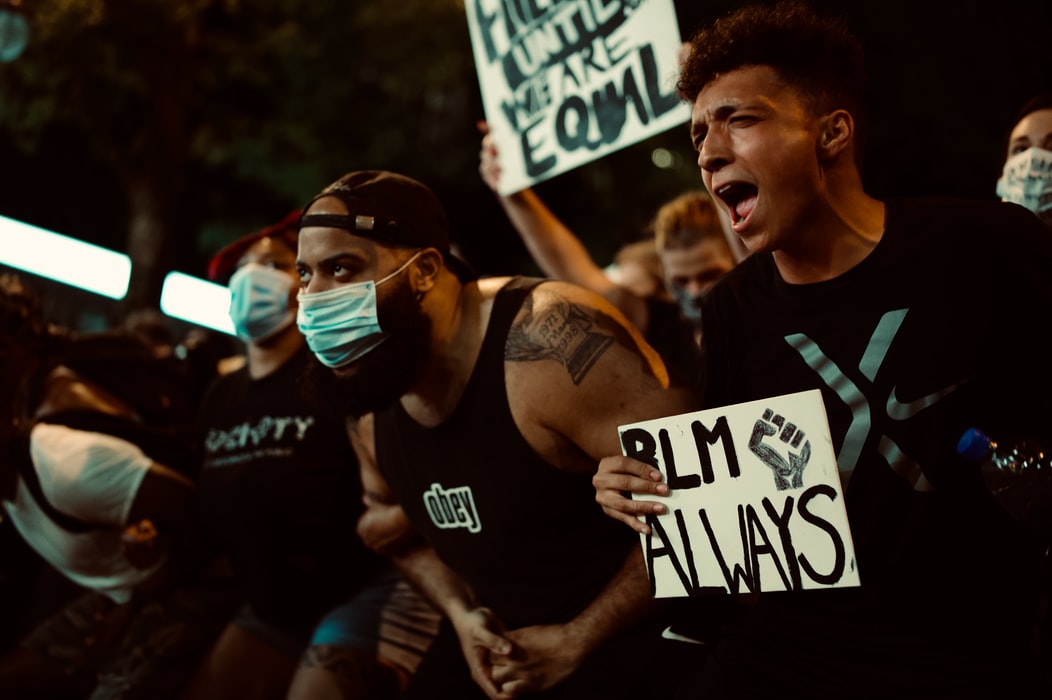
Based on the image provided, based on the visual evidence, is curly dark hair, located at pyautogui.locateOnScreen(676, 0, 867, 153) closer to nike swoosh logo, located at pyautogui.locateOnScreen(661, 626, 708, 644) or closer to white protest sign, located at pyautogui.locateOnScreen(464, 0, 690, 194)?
white protest sign, located at pyautogui.locateOnScreen(464, 0, 690, 194)

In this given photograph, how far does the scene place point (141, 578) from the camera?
4.66 meters

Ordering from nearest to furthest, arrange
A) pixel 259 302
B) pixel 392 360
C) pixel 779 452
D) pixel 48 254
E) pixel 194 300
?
pixel 779 452 < pixel 392 360 < pixel 259 302 < pixel 48 254 < pixel 194 300

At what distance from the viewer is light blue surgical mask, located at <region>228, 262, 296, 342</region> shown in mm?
4648

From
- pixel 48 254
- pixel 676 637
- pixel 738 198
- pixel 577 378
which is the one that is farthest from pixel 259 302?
pixel 48 254

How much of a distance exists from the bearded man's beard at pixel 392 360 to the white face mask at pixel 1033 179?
6.68 ft

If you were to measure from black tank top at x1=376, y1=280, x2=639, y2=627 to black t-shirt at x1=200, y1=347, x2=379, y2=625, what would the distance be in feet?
3.52

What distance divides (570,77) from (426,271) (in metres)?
1.33

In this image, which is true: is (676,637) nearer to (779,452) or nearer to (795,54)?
(779,452)

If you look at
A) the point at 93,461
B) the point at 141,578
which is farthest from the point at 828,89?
the point at 141,578

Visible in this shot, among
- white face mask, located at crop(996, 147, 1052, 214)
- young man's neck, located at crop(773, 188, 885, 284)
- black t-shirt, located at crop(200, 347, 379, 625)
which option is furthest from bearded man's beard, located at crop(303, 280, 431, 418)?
white face mask, located at crop(996, 147, 1052, 214)

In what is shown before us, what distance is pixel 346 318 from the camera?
10.8 feet

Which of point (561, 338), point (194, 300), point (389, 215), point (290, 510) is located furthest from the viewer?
point (194, 300)

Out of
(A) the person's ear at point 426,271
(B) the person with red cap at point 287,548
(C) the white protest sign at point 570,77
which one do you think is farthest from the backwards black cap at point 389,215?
(B) the person with red cap at point 287,548

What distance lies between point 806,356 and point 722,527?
0.50 metres
